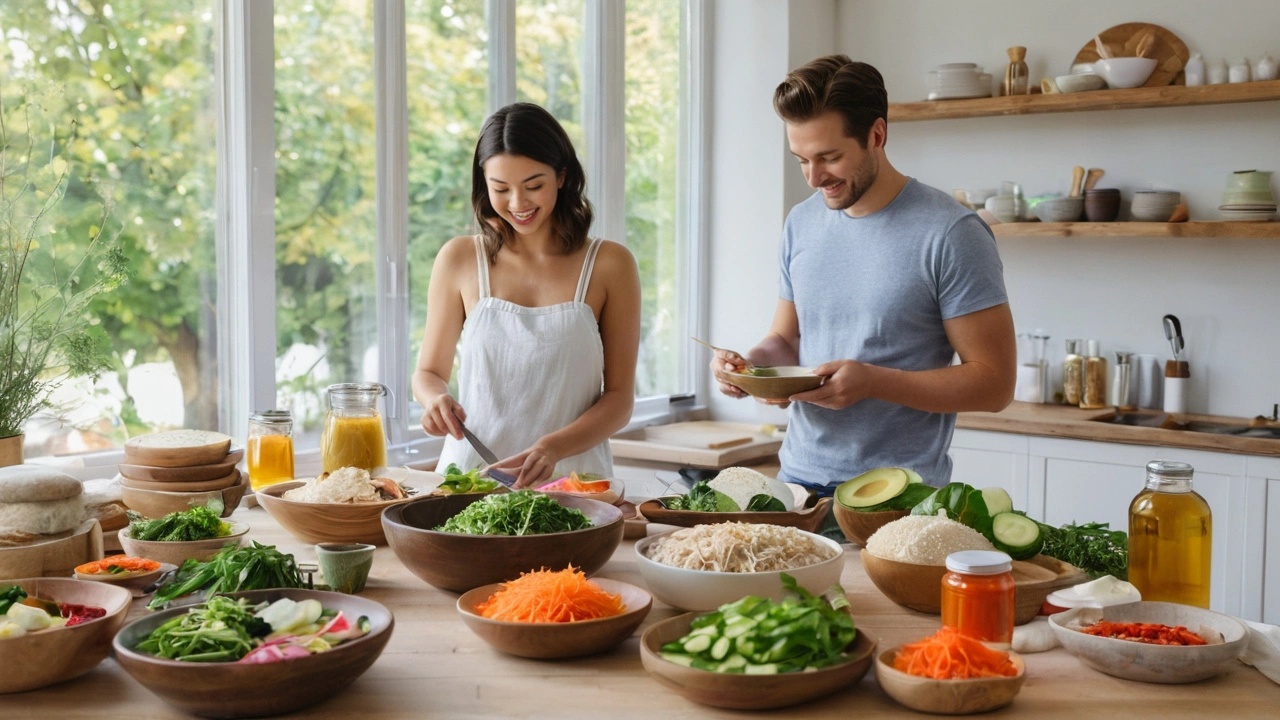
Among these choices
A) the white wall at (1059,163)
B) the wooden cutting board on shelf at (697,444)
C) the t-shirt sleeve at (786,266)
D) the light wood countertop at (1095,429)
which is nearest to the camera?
the t-shirt sleeve at (786,266)

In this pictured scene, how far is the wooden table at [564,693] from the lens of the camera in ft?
4.09

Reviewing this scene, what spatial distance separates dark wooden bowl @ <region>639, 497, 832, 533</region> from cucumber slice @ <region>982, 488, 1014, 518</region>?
295 millimetres

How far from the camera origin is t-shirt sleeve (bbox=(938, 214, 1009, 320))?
7.86ft

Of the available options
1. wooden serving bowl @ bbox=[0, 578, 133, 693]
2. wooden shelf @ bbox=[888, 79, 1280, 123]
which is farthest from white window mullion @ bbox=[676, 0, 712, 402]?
wooden serving bowl @ bbox=[0, 578, 133, 693]

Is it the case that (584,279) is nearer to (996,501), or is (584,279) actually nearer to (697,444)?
(996,501)

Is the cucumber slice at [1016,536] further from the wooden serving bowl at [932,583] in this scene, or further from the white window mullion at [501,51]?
the white window mullion at [501,51]

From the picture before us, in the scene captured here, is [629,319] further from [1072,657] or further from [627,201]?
[627,201]

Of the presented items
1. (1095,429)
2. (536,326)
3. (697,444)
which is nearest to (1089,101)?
(1095,429)

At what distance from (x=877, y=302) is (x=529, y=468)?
2.80 ft

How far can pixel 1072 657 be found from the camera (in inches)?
56.3

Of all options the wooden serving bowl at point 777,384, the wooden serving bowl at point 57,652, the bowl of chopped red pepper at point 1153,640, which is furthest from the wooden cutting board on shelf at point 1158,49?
the wooden serving bowl at point 57,652

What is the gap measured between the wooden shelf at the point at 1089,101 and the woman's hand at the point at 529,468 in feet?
9.26

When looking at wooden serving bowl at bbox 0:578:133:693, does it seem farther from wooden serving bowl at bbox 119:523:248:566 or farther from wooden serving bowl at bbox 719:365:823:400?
wooden serving bowl at bbox 719:365:823:400

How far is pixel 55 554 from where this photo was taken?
1.67 meters
